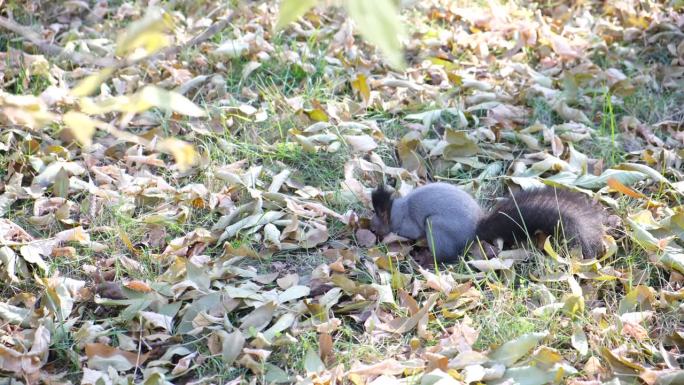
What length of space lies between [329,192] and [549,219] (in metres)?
1.01

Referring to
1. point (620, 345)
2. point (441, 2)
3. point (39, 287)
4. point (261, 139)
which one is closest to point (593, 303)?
point (620, 345)

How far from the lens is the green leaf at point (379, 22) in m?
0.94

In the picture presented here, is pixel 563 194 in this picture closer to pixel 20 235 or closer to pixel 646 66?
pixel 646 66

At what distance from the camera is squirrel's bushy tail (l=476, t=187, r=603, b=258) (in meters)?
2.93

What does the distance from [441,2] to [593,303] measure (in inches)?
114

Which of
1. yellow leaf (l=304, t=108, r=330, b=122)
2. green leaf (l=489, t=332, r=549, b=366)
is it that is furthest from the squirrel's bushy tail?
yellow leaf (l=304, t=108, r=330, b=122)

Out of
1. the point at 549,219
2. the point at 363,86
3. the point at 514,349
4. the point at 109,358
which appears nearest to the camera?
the point at 514,349

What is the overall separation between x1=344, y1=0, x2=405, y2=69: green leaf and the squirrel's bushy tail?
2125 mm

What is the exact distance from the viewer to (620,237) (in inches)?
123

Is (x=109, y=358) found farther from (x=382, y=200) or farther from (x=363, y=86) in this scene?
(x=363, y=86)

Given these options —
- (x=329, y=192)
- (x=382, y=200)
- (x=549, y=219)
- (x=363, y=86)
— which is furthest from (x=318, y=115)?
(x=549, y=219)

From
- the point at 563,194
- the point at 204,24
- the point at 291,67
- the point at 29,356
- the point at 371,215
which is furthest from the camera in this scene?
the point at 204,24

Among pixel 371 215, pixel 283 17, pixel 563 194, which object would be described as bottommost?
pixel 371 215

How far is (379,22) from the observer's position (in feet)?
3.13
